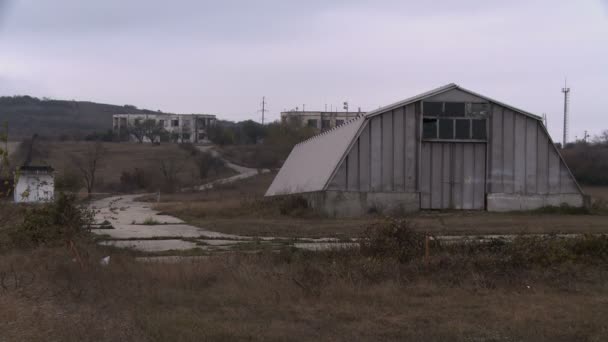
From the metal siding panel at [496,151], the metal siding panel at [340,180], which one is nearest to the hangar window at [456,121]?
the metal siding panel at [496,151]

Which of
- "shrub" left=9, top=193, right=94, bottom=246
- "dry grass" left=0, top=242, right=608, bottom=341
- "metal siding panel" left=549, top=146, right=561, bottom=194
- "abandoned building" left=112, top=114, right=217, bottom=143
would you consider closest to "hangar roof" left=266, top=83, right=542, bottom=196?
"metal siding panel" left=549, top=146, right=561, bottom=194

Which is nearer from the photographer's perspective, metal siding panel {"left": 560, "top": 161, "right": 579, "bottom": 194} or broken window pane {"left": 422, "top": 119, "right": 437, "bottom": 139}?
broken window pane {"left": 422, "top": 119, "right": 437, "bottom": 139}

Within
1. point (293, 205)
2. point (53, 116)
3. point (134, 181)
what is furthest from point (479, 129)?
point (53, 116)

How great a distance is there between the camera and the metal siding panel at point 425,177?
31391 mm

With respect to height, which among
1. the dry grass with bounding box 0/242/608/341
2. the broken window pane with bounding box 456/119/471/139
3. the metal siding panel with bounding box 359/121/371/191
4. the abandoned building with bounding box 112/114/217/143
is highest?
the abandoned building with bounding box 112/114/217/143

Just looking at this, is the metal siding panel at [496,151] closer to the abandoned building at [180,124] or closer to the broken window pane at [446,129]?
the broken window pane at [446,129]

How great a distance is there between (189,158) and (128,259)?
85.5m

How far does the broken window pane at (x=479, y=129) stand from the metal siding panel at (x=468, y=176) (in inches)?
22.1

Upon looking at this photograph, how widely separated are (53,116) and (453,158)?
5707 inches

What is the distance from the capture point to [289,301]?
1058 cm

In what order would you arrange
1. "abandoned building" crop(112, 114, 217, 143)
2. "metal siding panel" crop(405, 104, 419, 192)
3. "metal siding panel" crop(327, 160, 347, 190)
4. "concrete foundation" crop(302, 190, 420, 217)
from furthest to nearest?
"abandoned building" crop(112, 114, 217, 143) → "metal siding panel" crop(405, 104, 419, 192) → "metal siding panel" crop(327, 160, 347, 190) → "concrete foundation" crop(302, 190, 420, 217)

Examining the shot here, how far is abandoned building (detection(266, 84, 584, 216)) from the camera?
31.0 metres

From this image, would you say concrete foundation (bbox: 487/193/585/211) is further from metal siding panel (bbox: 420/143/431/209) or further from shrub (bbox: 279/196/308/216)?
shrub (bbox: 279/196/308/216)

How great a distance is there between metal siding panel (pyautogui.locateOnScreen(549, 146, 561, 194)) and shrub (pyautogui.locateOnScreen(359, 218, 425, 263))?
1998cm
